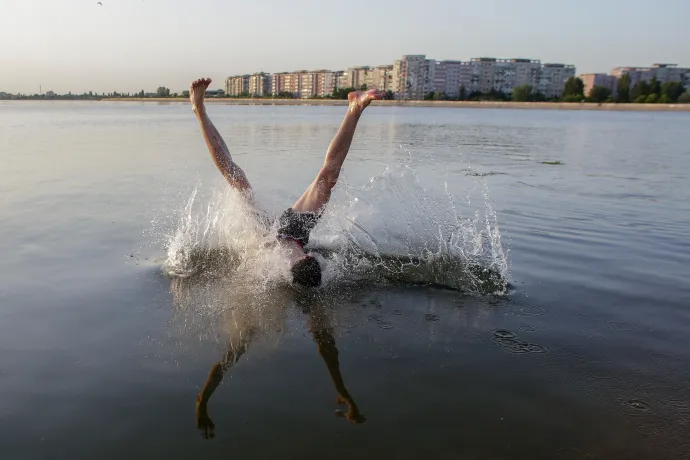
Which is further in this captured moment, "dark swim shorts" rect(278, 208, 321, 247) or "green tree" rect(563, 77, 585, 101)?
"green tree" rect(563, 77, 585, 101)

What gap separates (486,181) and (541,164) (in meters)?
5.43

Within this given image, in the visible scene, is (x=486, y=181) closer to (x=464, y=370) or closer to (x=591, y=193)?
(x=591, y=193)

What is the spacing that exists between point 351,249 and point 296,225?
3.14ft

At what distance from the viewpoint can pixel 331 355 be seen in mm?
5090

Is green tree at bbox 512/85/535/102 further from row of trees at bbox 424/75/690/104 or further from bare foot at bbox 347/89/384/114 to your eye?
bare foot at bbox 347/89/384/114

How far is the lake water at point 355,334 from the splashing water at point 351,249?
45 mm

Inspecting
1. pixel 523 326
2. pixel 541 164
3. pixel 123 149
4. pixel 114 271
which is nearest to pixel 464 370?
pixel 523 326

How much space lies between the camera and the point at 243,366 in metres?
4.86

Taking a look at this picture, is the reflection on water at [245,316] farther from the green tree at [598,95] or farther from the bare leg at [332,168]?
the green tree at [598,95]

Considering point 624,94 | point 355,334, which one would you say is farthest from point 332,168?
point 624,94

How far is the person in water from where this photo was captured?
7676mm

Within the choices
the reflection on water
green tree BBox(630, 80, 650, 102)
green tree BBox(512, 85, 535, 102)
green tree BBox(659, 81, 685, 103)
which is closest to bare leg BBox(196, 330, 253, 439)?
the reflection on water

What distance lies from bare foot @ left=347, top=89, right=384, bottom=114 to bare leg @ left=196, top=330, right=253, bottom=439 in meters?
3.80

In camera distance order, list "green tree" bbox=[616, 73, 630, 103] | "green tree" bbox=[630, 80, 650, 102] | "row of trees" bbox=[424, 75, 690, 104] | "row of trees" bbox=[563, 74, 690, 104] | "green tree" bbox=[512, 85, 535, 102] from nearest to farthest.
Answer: "row of trees" bbox=[563, 74, 690, 104] → "row of trees" bbox=[424, 75, 690, 104] → "green tree" bbox=[630, 80, 650, 102] → "green tree" bbox=[616, 73, 630, 103] → "green tree" bbox=[512, 85, 535, 102]
